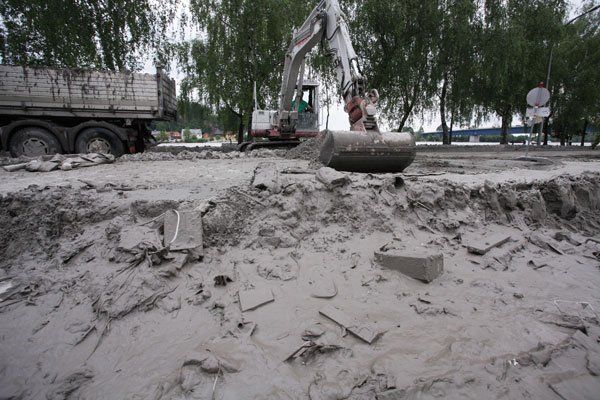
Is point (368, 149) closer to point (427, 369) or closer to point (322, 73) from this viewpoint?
A: point (427, 369)

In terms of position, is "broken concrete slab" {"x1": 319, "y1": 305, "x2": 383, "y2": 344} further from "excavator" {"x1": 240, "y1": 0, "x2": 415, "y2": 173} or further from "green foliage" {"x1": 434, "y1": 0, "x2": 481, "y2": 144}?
"green foliage" {"x1": 434, "y1": 0, "x2": 481, "y2": 144}

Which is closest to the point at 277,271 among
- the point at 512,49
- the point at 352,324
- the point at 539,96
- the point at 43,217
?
the point at 352,324

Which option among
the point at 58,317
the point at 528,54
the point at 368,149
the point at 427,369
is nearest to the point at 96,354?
the point at 58,317

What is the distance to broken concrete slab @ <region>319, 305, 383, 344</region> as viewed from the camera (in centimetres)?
246

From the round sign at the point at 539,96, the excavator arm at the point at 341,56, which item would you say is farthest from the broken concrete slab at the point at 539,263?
the round sign at the point at 539,96

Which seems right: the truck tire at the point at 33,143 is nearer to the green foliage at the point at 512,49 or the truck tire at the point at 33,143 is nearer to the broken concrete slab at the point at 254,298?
the broken concrete slab at the point at 254,298

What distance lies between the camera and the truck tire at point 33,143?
8584 mm

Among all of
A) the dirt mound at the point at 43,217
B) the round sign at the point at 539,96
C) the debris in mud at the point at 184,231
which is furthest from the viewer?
the round sign at the point at 539,96

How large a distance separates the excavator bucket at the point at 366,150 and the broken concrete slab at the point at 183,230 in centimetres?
276

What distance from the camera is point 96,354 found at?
7.92 feet

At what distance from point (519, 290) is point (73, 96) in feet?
35.8

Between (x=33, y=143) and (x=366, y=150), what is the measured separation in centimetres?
899

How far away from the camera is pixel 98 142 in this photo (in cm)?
905

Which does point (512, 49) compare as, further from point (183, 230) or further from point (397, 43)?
point (183, 230)
